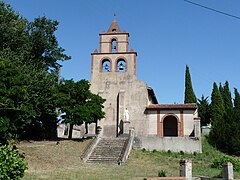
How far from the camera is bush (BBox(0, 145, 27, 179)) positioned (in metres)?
8.98

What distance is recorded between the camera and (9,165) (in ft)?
30.2

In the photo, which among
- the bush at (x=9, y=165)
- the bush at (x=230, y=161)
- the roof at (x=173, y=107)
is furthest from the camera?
the roof at (x=173, y=107)

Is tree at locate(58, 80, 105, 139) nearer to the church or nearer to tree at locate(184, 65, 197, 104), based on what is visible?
the church

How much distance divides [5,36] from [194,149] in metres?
18.9

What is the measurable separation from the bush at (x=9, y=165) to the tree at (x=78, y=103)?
1622cm

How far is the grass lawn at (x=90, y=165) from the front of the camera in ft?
53.7

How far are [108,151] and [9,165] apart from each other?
14817mm

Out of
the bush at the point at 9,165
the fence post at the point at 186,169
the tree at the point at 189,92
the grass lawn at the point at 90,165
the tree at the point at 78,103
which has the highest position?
the tree at the point at 189,92

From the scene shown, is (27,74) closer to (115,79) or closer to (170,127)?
(115,79)

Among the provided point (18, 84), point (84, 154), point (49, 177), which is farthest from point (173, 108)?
point (49, 177)

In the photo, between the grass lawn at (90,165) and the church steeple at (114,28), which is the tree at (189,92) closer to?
the church steeple at (114,28)

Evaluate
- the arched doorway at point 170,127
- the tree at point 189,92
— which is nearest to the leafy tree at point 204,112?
the tree at point 189,92

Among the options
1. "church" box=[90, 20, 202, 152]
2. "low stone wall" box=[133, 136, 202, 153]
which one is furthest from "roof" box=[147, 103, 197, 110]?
"low stone wall" box=[133, 136, 202, 153]

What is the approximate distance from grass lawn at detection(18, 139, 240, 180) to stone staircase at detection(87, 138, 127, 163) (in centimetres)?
95
